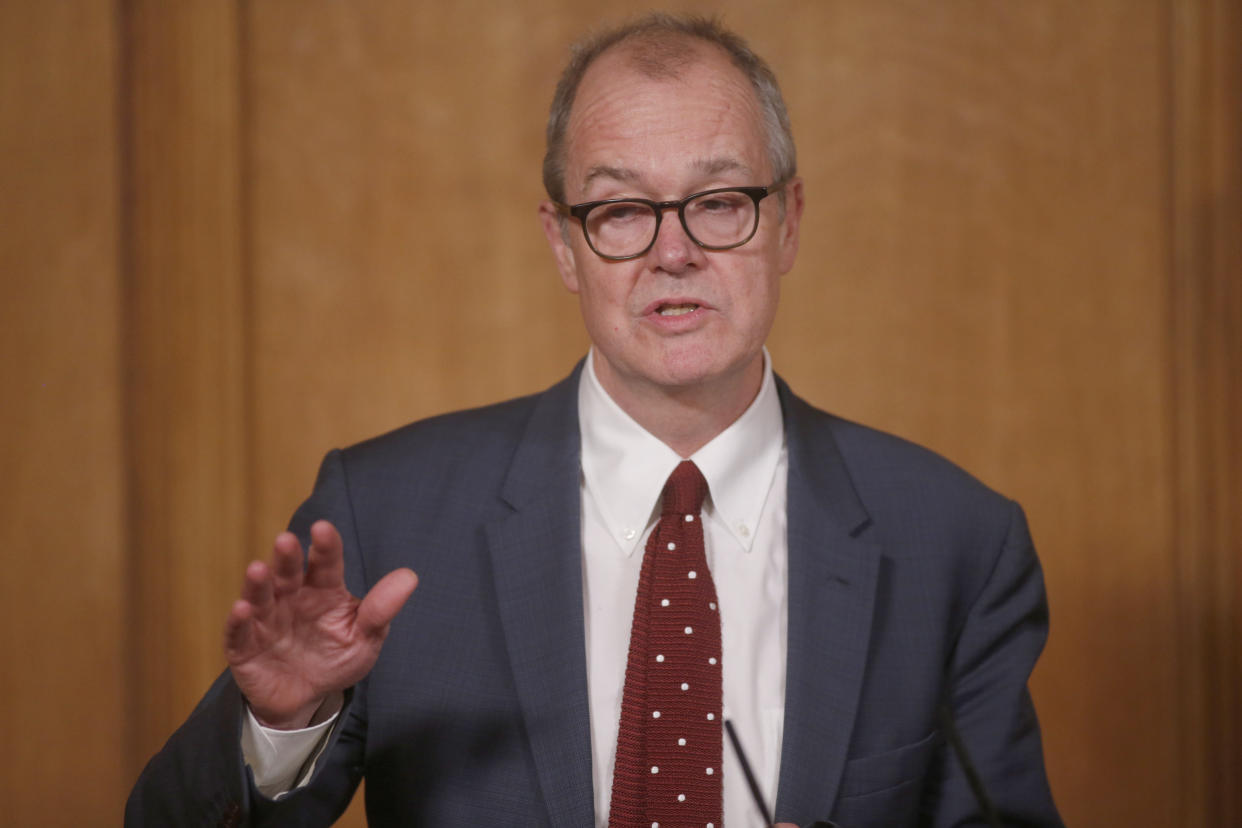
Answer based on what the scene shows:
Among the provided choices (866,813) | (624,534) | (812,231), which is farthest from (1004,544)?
(812,231)

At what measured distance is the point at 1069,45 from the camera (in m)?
2.24

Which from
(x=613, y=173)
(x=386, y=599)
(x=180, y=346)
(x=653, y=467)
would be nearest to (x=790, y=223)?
(x=613, y=173)

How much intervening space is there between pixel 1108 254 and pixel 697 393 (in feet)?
3.91

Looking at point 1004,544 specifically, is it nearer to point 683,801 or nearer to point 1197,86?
point 683,801

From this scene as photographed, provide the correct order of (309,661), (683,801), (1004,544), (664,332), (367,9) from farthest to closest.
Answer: (367,9)
(1004,544)
(664,332)
(683,801)
(309,661)

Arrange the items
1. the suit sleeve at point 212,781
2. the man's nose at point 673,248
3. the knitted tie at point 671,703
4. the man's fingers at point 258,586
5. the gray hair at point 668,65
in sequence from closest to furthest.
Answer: the man's fingers at point 258,586
the suit sleeve at point 212,781
the knitted tie at point 671,703
the man's nose at point 673,248
the gray hair at point 668,65

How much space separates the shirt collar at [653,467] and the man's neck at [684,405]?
0.01 meters

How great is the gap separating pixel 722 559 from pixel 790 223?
486 mm

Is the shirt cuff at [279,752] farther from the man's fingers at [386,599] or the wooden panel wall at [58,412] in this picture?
the wooden panel wall at [58,412]

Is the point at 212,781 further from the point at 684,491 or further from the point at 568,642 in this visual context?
the point at 684,491

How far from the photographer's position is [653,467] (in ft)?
4.78

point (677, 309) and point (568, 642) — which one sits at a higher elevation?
point (677, 309)

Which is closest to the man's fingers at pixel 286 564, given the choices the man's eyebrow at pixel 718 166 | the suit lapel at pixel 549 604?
the suit lapel at pixel 549 604

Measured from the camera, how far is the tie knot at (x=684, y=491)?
1.43 meters
